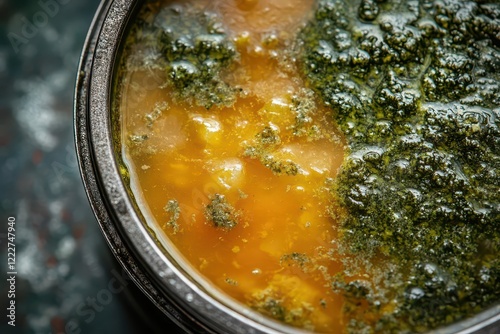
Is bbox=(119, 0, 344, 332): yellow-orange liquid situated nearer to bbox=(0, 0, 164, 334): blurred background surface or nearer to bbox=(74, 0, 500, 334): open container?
bbox=(74, 0, 500, 334): open container

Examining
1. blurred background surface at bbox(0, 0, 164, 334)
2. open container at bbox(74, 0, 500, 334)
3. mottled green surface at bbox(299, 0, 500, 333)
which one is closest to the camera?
open container at bbox(74, 0, 500, 334)

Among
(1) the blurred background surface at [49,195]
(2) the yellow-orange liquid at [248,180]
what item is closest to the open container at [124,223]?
(2) the yellow-orange liquid at [248,180]

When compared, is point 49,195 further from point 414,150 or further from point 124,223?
point 414,150

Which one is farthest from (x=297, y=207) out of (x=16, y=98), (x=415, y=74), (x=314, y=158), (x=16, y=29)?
(x=16, y=29)

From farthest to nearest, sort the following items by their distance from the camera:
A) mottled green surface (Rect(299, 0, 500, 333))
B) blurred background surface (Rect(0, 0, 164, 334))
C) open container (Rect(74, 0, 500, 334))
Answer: blurred background surface (Rect(0, 0, 164, 334)), mottled green surface (Rect(299, 0, 500, 333)), open container (Rect(74, 0, 500, 334))

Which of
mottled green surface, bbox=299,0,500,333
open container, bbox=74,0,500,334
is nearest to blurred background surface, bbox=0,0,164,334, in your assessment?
open container, bbox=74,0,500,334

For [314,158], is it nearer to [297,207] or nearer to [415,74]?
[297,207]

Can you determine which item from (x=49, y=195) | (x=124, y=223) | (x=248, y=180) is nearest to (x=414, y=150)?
(x=248, y=180)
